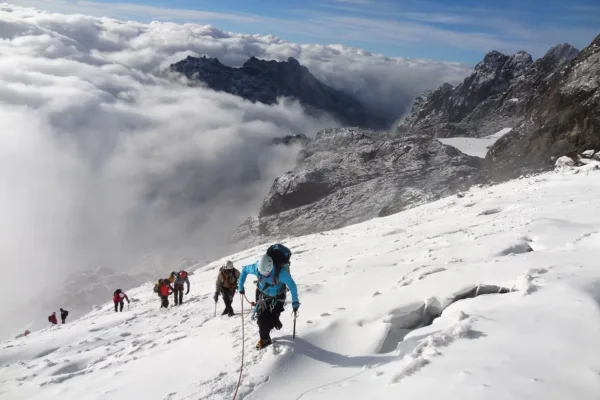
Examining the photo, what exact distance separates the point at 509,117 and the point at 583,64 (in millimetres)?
83794

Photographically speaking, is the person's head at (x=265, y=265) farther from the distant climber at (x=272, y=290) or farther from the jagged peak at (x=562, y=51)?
the jagged peak at (x=562, y=51)

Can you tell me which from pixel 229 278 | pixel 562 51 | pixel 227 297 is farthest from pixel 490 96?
pixel 227 297

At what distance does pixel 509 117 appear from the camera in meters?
132

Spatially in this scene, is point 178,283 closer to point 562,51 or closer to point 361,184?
point 361,184

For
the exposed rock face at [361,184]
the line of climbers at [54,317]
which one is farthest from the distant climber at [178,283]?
the exposed rock face at [361,184]

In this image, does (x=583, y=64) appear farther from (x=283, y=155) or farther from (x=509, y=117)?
(x=283, y=155)

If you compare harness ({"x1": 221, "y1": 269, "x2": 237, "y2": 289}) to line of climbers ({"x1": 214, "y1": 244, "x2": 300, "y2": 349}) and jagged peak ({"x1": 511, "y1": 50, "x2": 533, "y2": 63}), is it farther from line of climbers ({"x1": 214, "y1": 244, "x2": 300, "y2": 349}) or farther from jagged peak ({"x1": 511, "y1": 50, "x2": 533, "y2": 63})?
jagged peak ({"x1": 511, "y1": 50, "x2": 533, "y2": 63})

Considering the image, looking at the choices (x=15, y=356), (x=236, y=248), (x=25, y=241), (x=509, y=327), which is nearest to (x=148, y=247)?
→ (x=25, y=241)

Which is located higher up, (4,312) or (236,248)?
(236,248)

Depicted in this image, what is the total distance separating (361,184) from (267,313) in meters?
78.5

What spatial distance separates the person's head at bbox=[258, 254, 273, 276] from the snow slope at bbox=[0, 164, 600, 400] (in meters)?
1.42

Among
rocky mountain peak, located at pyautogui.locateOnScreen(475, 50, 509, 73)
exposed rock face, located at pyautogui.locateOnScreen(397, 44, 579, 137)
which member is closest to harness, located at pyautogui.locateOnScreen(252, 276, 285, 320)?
exposed rock face, located at pyautogui.locateOnScreen(397, 44, 579, 137)

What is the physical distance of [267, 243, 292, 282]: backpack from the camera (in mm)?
8375

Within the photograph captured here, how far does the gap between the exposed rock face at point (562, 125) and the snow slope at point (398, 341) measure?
35.6 meters
